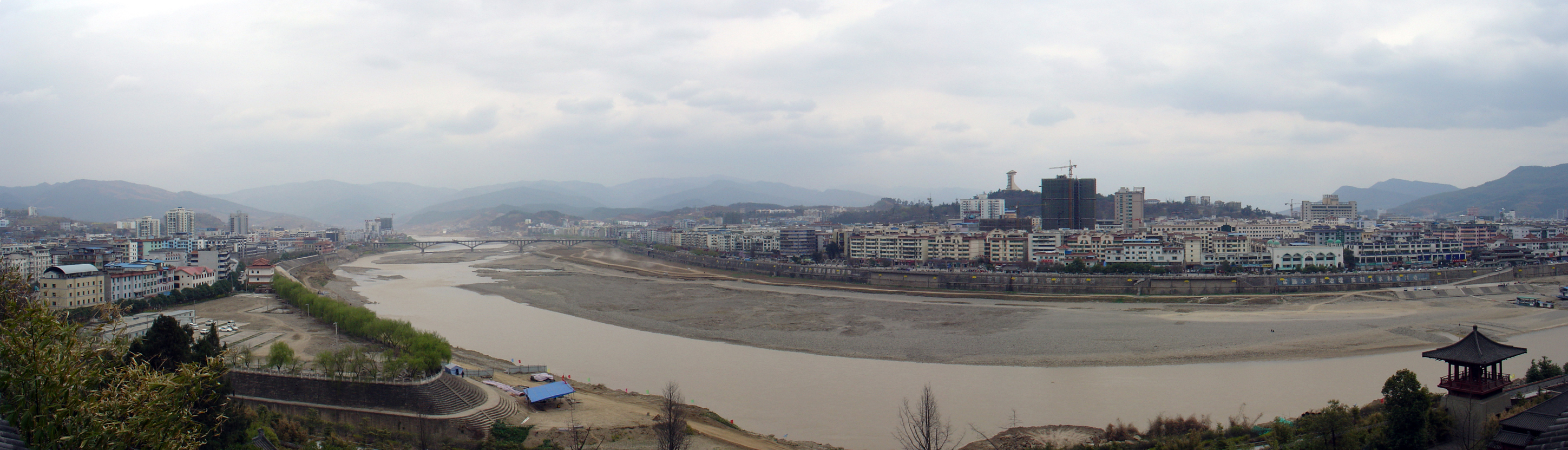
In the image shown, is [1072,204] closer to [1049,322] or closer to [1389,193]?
[1049,322]

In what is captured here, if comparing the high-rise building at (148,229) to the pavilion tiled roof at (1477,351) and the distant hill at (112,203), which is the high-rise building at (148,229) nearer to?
the distant hill at (112,203)

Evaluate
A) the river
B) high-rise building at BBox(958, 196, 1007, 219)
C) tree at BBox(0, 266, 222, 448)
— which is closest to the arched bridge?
high-rise building at BBox(958, 196, 1007, 219)

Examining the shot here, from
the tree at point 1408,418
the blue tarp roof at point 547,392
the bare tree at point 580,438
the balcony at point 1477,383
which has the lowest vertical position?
the bare tree at point 580,438

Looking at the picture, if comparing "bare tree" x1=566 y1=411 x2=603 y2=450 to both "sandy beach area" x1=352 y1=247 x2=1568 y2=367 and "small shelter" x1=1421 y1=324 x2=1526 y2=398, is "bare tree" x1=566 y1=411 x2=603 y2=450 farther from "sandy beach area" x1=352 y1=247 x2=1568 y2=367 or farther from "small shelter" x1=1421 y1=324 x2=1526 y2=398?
"small shelter" x1=1421 y1=324 x2=1526 y2=398

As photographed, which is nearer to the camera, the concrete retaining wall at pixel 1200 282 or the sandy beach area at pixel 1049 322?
the sandy beach area at pixel 1049 322

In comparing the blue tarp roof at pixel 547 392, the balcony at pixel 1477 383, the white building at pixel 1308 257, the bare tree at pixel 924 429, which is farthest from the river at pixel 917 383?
the white building at pixel 1308 257

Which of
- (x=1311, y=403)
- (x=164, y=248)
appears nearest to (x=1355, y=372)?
(x=1311, y=403)
